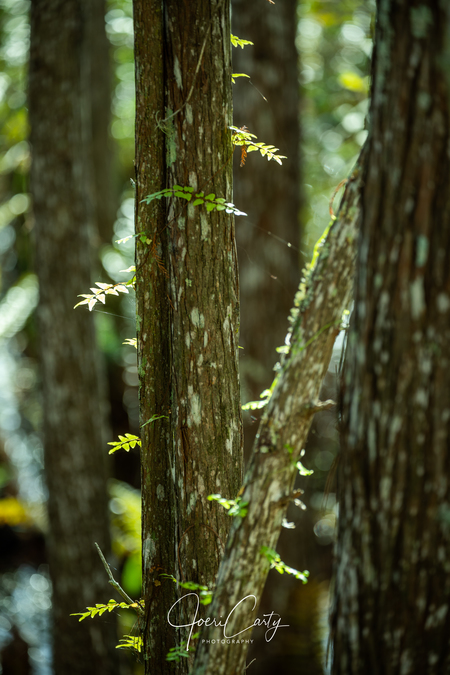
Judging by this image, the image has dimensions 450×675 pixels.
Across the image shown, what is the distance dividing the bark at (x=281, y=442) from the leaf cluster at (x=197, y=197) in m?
0.35

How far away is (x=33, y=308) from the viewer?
5727mm

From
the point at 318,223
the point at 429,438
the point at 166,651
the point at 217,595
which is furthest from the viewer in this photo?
the point at 318,223

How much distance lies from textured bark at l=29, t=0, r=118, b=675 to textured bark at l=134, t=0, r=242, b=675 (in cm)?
237

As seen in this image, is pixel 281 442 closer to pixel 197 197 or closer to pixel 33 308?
pixel 197 197

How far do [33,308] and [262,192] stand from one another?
2.87m

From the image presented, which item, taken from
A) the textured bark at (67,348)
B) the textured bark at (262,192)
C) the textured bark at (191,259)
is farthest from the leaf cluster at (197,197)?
the textured bark at (262,192)

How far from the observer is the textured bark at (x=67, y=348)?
384 cm

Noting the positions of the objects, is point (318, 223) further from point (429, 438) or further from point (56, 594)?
point (429, 438)

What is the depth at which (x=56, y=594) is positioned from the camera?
3.96 meters

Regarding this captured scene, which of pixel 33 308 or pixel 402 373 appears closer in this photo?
pixel 402 373

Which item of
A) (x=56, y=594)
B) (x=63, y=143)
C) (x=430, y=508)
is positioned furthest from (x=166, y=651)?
(x=63, y=143)

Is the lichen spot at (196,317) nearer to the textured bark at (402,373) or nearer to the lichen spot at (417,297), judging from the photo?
the textured bark at (402,373)

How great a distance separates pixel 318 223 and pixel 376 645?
7733mm

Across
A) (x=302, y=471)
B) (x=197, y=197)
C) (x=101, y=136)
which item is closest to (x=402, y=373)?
(x=302, y=471)
